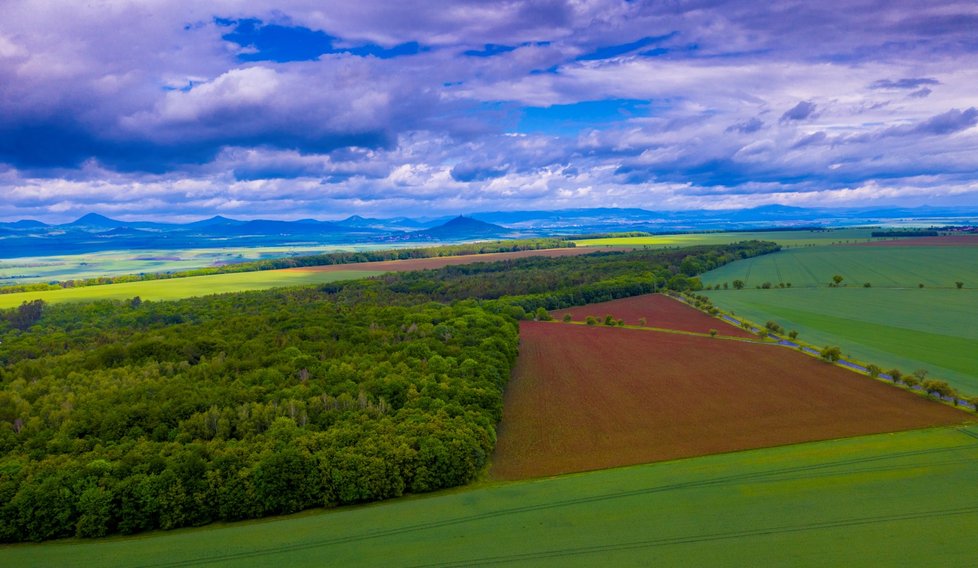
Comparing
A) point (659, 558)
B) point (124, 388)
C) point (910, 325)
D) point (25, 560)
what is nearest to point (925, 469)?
point (659, 558)

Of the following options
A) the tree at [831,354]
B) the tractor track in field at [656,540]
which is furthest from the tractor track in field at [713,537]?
the tree at [831,354]

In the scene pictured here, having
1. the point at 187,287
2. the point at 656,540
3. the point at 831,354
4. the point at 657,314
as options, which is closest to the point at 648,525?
the point at 656,540

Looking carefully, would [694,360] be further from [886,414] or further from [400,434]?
[400,434]

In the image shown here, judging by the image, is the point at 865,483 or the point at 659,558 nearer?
the point at 659,558

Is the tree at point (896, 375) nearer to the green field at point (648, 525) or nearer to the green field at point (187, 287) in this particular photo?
the green field at point (648, 525)

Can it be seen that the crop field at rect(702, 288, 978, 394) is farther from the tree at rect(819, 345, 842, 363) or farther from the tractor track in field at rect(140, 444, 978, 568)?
the tractor track in field at rect(140, 444, 978, 568)

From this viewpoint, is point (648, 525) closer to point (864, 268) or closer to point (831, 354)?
point (831, 354)
